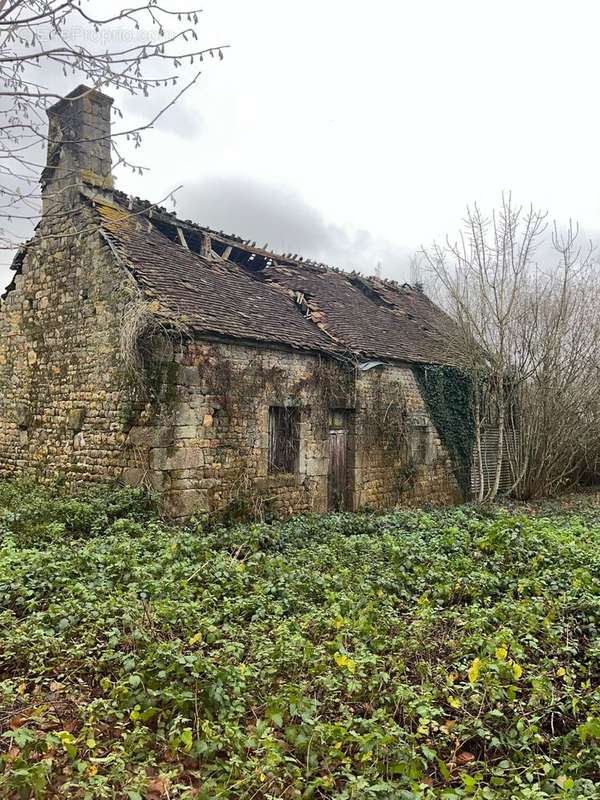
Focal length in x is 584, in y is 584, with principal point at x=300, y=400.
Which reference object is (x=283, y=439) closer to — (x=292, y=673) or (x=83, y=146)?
(x=83, y=146)

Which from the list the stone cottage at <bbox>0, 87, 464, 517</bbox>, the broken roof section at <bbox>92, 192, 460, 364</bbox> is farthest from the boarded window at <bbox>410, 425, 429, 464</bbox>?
the broken roof section at <bbox>92, 192, 460, 364</bbox>

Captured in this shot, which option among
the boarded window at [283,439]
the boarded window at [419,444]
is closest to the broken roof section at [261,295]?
the boarded window at [283,439]

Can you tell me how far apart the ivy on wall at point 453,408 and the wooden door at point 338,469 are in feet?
9.77

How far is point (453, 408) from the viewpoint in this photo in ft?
48.7

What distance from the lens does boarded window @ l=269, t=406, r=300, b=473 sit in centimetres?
1069

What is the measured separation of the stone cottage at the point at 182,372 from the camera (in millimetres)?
9117

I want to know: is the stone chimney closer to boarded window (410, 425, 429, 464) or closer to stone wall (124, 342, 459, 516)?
stone wall (124, 342, 459, 516)

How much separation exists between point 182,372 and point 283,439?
105 inches

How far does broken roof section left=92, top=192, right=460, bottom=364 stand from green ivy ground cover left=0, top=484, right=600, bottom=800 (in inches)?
182

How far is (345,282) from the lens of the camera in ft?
56.0

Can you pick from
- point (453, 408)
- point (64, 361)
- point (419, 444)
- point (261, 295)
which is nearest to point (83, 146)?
point (64, 361)

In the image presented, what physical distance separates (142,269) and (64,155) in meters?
2.91

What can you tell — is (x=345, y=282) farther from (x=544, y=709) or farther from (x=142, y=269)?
(x=544, y=709)

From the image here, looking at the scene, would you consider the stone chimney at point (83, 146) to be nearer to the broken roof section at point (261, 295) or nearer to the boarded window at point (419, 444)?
the broken roof section at point (261, 295)
